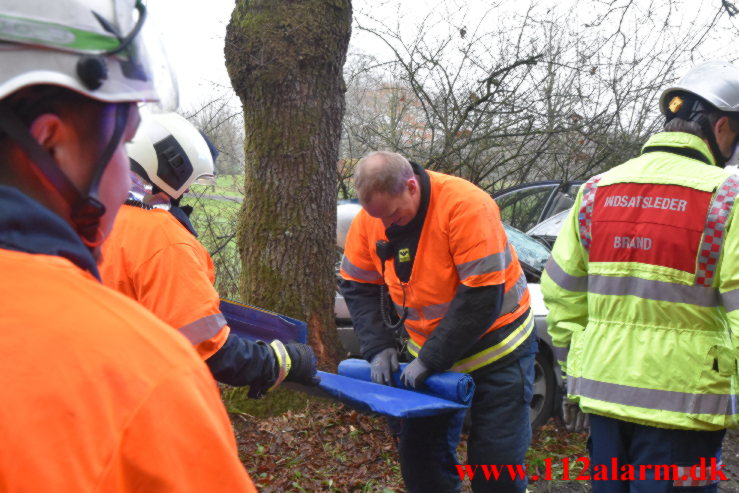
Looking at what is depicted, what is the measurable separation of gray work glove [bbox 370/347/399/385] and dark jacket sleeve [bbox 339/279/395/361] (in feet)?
0.16

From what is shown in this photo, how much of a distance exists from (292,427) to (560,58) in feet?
21.9

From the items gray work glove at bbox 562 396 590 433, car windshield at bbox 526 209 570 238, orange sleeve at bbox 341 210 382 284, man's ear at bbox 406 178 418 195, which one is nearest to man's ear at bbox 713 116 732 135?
man's ear at bbox 406 178 418 195

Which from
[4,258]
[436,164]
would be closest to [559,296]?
[4,258]

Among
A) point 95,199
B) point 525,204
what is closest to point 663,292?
point 95,199

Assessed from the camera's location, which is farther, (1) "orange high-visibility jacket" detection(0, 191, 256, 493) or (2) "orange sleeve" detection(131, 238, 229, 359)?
(2) "orange sleeve" detection(131, 238, 229, 359)

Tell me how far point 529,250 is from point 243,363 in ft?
12.0

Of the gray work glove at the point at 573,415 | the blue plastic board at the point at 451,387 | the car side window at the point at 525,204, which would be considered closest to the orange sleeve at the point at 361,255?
the blue plastic board at the point at 451,387

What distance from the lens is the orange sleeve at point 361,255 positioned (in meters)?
3.29

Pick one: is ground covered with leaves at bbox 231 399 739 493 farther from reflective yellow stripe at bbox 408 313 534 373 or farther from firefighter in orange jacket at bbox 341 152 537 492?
reflective yellow stripe at bbox 408 313 534 373

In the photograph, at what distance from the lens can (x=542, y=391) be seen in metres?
4.73

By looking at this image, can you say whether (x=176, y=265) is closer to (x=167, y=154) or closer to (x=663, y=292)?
(x=167, y=154)

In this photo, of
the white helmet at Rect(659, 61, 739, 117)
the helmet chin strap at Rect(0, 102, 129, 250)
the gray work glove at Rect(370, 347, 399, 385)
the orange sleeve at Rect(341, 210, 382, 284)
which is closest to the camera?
the helmet chin strap at Rect(0, 102, 129, 250)

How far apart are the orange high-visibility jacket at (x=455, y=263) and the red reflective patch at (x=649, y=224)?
543 millimetres

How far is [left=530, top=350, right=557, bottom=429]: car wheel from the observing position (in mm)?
4711
